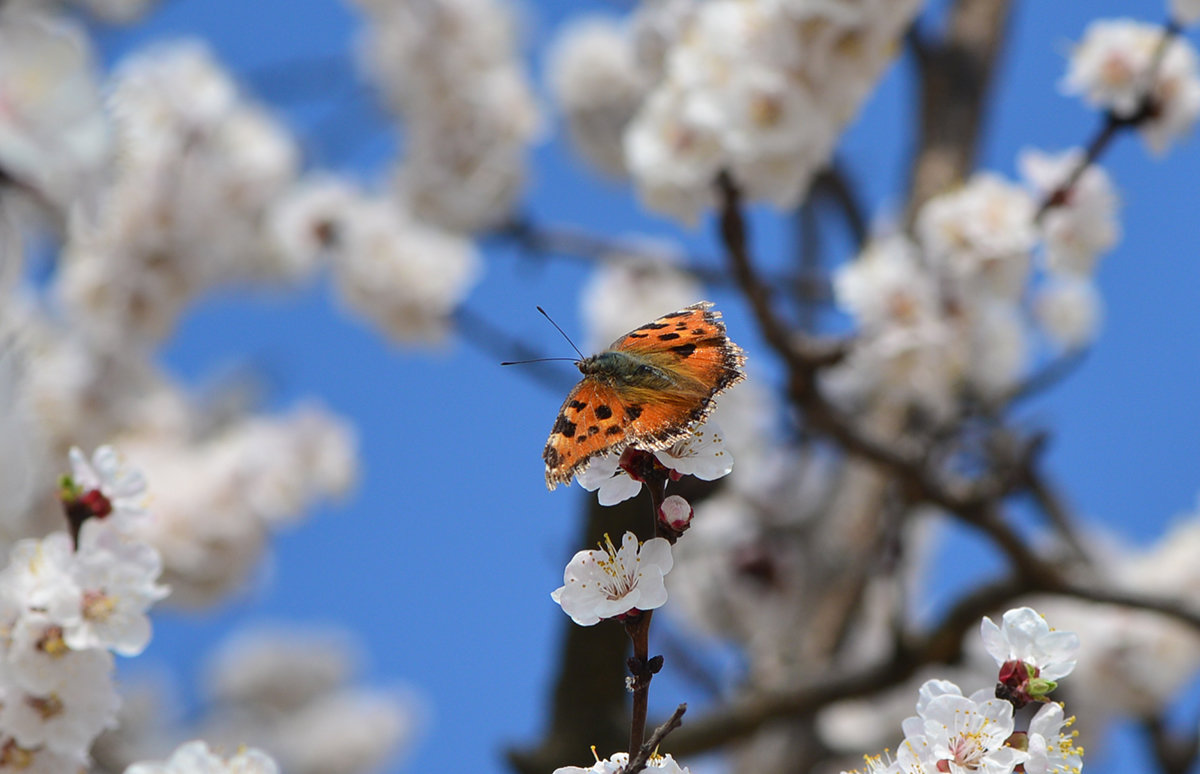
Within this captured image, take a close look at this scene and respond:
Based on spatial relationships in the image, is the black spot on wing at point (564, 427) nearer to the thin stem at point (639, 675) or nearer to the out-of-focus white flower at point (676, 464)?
the out-of-focus white flower at point (676, 464)

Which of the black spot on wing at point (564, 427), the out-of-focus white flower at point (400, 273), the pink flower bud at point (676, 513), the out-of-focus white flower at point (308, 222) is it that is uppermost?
the out-of-focus white flower at point (308, 222)

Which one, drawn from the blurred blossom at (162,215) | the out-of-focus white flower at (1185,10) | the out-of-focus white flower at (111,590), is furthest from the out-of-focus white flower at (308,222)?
the out-of-focus white flower at (111,590)

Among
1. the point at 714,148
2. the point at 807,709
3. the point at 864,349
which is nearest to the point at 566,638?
the point at 807,709

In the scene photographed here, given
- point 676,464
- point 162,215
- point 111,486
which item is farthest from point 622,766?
point 162,215

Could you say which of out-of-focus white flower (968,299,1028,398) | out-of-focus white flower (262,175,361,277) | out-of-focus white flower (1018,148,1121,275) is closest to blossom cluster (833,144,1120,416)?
out-of-focus white flower (1018,148,1121,275)

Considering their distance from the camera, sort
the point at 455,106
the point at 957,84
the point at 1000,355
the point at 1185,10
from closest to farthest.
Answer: the point at 1185,10 < the point at 1000,355 < the point at 957,84 < the point at 455,106

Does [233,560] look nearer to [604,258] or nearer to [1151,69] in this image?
[604,258]

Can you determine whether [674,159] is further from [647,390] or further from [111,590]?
[111,590]
